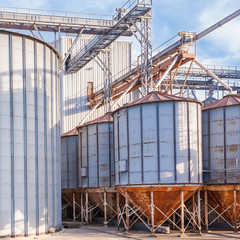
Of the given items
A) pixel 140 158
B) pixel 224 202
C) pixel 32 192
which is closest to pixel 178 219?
pixel 224 202

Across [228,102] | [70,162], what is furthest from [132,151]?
[70,162]

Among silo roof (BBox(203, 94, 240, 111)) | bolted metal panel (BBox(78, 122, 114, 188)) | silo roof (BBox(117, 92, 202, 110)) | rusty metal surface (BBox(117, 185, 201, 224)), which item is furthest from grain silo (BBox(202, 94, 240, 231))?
bolted metal panel (BBox(78, 122, 114, 188))

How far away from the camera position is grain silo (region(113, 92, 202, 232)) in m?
27.7

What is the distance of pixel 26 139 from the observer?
27.8 m

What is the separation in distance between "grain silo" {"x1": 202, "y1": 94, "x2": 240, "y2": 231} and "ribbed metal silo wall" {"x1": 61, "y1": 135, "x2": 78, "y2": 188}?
614 inches

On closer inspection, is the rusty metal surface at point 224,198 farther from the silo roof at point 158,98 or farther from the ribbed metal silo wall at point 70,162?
the ribbed metal silo wall at point 70,162

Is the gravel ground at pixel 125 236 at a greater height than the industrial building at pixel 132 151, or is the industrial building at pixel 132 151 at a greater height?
the industrial building at pixel 132 151

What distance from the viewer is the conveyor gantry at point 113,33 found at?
37.6 metres

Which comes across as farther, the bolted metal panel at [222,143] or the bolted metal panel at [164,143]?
the bolted metal panel at [222,143]

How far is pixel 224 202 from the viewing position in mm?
29781

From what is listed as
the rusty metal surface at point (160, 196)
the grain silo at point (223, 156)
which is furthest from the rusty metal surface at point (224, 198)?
the rusty metal surface at point (160, 196)

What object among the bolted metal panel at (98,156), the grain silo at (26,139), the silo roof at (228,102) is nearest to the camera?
the grain silo at (26,139)

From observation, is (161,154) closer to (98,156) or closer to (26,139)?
(26,139)

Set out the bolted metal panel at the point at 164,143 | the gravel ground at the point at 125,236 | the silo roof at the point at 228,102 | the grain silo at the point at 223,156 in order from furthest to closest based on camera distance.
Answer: the silo roof at the point at 228,102
the grain silo at the point at 223,156
the bolted metal panel at the point at 164,143
the gravel ground at the point at 125,236
